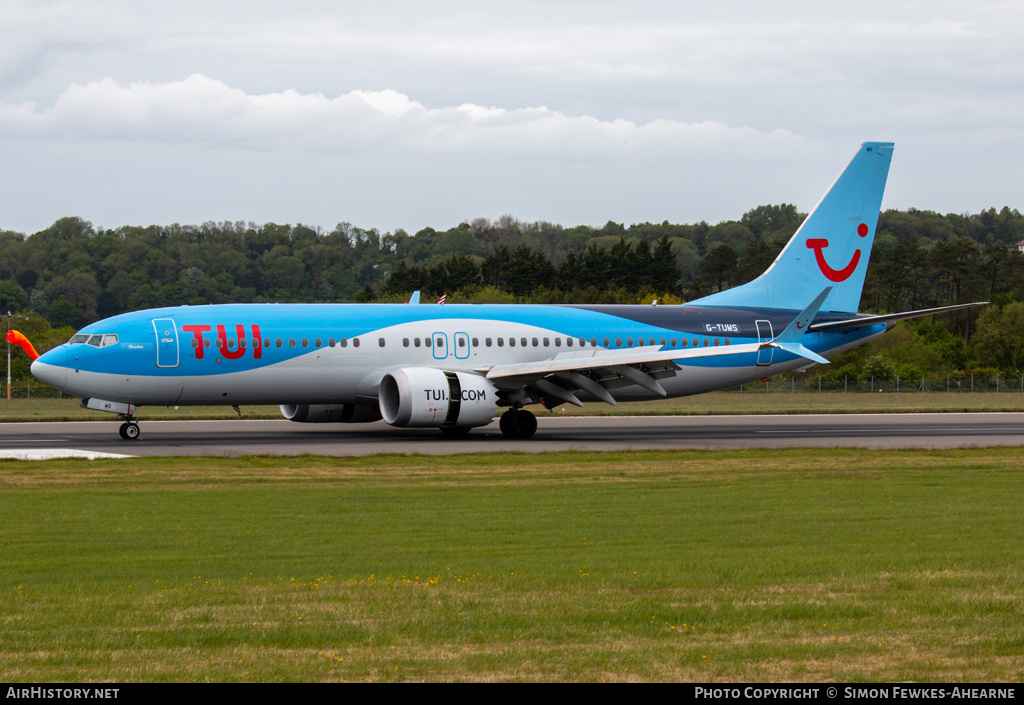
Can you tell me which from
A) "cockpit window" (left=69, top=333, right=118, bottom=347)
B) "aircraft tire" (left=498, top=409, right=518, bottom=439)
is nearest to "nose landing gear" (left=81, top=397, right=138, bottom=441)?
"cockpit window" (left=69, top=333, right=118, bottom=347)

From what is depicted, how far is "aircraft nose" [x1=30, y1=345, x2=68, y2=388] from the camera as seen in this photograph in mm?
31094

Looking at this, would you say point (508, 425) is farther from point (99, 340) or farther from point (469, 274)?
point (469, 274)

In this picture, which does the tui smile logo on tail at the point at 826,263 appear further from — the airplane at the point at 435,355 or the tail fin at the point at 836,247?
the airplane at the point at 435,355

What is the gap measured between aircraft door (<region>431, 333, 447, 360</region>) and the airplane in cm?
4

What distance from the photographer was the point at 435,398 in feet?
105

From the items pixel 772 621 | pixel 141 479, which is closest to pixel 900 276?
pixel 141 479

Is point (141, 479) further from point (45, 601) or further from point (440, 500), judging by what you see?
point (45, 601)

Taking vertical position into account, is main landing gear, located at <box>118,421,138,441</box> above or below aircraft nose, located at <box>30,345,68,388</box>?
below

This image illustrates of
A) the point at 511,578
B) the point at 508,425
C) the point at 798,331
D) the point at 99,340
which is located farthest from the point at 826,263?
the point at 511,578

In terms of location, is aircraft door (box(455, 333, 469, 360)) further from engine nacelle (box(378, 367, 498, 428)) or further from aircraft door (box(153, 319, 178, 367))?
aircraft door (box(153, 319, 178, 367))

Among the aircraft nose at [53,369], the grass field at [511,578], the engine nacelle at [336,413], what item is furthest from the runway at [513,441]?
the grass field at [511,578]

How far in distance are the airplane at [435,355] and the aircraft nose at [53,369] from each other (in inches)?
1.2

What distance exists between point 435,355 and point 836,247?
52.6 ft
